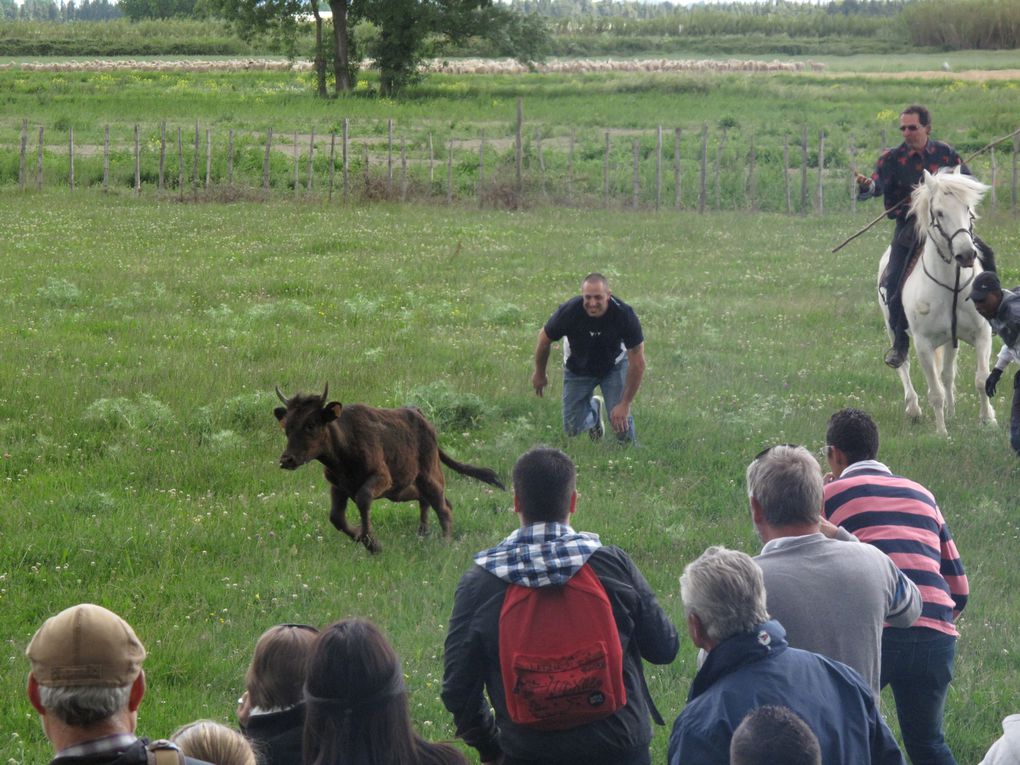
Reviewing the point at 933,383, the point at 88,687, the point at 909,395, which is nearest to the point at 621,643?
the point at 88,687

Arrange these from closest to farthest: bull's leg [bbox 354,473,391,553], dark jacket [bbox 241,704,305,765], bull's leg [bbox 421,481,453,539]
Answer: dark jacket [bbox 241,704,305,765], bull's leg [bbox 354,473,391,553], bull's leg [bbox 421,481,453,539]

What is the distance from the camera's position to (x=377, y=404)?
13039 mm

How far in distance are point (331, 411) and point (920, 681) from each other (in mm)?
4449

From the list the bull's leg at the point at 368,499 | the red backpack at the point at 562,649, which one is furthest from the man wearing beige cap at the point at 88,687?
the bull's leg at the point at 368,499

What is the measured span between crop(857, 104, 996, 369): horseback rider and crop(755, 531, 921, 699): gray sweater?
29.7 ft

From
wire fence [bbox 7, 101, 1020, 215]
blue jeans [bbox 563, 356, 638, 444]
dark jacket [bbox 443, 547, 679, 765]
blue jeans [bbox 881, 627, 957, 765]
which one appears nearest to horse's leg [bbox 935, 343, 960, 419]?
blue jeans [bbox 563, 356, 638, 444]

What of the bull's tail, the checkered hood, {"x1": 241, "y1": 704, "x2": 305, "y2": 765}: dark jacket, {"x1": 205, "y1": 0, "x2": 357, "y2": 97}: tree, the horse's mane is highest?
{"x1": 205, "y1": 0, "x2": 357, "y2": 97}: tree

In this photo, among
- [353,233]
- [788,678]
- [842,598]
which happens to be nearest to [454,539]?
[842,598]

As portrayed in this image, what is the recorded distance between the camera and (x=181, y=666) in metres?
7.28

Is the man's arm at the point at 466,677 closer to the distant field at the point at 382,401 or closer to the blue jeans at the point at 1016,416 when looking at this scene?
the distant field at the point at 382,401

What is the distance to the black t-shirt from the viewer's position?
441 inches

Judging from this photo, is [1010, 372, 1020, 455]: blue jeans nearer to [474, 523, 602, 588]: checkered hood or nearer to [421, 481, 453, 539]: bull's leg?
[421, 481, 453, 539]: bull's leg

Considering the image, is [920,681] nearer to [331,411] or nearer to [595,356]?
[331,411]

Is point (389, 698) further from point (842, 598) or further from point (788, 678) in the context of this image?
point (842, 598)
